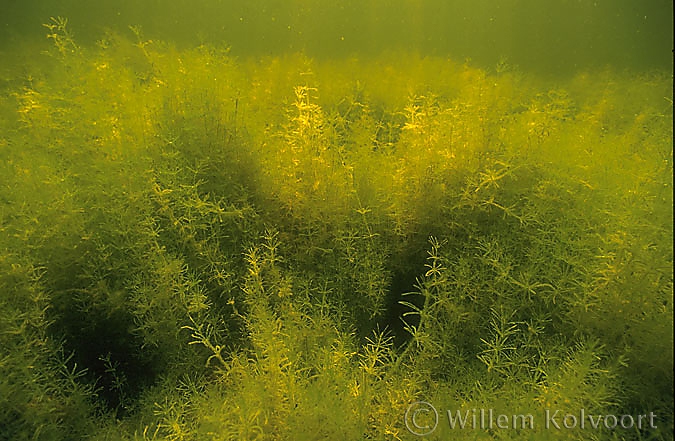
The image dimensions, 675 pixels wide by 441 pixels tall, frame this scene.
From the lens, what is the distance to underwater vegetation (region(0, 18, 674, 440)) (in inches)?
70.4

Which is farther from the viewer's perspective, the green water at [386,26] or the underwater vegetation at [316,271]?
the green water at [386,26]

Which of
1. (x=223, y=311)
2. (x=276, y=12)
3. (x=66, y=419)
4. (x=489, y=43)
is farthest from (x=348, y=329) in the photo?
(x=489, y=43)

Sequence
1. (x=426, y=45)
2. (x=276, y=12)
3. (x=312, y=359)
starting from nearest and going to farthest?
(x=312, y=359)
(x=276, y=12)
(x=426, y=45)

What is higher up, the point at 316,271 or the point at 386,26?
the point at 386,26

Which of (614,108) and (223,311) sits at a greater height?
(614,108)

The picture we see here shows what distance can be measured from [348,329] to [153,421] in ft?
3.81

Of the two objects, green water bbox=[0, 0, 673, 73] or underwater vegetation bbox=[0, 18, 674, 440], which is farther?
green water bbox=[0, 0, 673, 73]

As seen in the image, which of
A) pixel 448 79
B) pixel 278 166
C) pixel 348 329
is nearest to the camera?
pixel 348 329

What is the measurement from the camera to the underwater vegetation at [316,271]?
1789 mm

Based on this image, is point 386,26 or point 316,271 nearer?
point 316,271

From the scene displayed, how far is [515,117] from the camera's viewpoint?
11.2ft

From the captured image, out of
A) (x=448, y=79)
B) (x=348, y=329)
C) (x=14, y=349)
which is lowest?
(x=348, y=329)

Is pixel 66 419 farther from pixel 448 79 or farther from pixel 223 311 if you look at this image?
pixel 448 79

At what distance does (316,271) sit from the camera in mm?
2678
